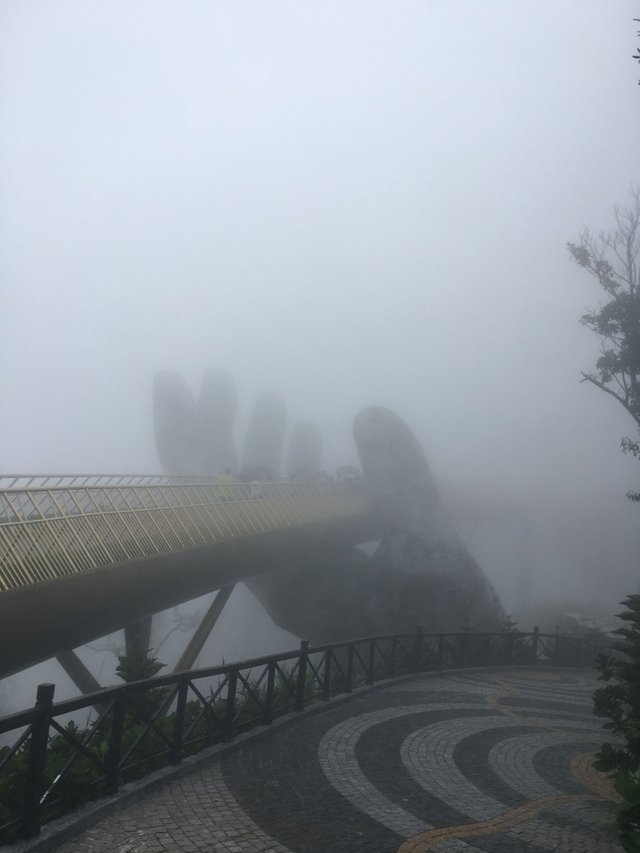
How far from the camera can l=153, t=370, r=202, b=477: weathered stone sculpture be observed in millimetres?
48156

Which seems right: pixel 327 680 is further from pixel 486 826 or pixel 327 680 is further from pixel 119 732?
pixel 119 732

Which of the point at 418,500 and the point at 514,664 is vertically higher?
the point at 418,500

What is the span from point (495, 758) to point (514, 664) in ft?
50.1

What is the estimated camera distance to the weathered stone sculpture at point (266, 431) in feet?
175

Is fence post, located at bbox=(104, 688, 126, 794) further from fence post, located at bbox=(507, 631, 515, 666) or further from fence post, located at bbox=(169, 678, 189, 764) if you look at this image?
fence post, located at bbox=(507, 631, 515, 666)

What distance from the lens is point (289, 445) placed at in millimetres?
55781

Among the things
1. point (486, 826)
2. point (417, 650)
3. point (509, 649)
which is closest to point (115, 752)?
point (486, 826)

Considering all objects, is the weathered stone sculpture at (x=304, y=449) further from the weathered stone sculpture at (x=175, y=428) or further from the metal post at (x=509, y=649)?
the metal post at (x=509, y=649)

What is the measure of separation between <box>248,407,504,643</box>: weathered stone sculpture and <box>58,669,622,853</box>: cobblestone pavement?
17.1m

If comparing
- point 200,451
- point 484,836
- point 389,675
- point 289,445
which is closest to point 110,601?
point 389,675

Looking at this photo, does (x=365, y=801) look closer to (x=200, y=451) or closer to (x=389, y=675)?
(x=389, y=675)

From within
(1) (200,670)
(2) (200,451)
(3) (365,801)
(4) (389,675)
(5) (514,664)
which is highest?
(2) (200,451)

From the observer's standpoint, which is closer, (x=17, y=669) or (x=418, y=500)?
(x=17, y=669)

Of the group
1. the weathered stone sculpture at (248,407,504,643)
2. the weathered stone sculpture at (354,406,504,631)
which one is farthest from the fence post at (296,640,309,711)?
the weathered stone sculpture at (248,407,504,643)
